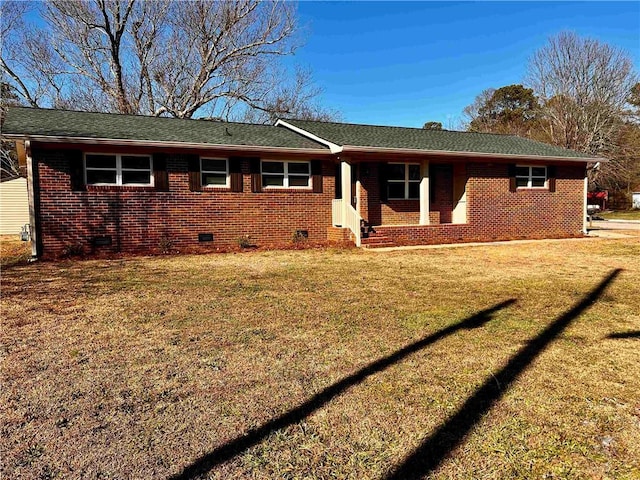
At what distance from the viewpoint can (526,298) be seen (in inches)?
231

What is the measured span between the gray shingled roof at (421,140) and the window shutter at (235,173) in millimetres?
2825

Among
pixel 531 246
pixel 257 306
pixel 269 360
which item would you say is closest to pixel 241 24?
pixel 531 246

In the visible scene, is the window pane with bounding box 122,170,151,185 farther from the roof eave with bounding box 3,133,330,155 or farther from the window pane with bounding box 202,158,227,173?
the window pane with bounding box 202,158,227,173

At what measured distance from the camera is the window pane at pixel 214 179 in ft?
39.4

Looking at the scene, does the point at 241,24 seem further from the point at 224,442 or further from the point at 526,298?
the point at 224,442

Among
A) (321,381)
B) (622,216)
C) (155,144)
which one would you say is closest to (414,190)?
(155,144)

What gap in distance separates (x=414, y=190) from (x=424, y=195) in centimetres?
85

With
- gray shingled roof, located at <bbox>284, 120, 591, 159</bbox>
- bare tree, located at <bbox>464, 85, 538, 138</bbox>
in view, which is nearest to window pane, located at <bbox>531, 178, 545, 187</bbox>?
gray shingled roof, located at <bbox>284, 120, 591, 159</bbox>

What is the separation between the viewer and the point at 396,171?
14.3 m

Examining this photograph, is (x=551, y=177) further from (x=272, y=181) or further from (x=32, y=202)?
(x=32, y=202)

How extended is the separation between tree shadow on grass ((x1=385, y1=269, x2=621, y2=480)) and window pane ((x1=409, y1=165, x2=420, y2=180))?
10.6m

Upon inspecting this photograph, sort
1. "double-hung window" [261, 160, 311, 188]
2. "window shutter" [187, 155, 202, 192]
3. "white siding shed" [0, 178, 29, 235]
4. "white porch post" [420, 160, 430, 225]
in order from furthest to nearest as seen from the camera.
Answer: "white siding shed" [0, 178, 29, 235] < "white porch post" [420, 160, 430, 225] < "double-hung window" [261, 160, 311, 188] < "window shutter" [187, 155, 202, 192]

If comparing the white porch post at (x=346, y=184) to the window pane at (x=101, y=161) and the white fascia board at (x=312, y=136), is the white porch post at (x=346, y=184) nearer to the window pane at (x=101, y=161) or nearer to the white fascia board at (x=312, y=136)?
the white fascia board at (x=312, y=136)

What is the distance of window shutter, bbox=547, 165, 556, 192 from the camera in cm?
1534
